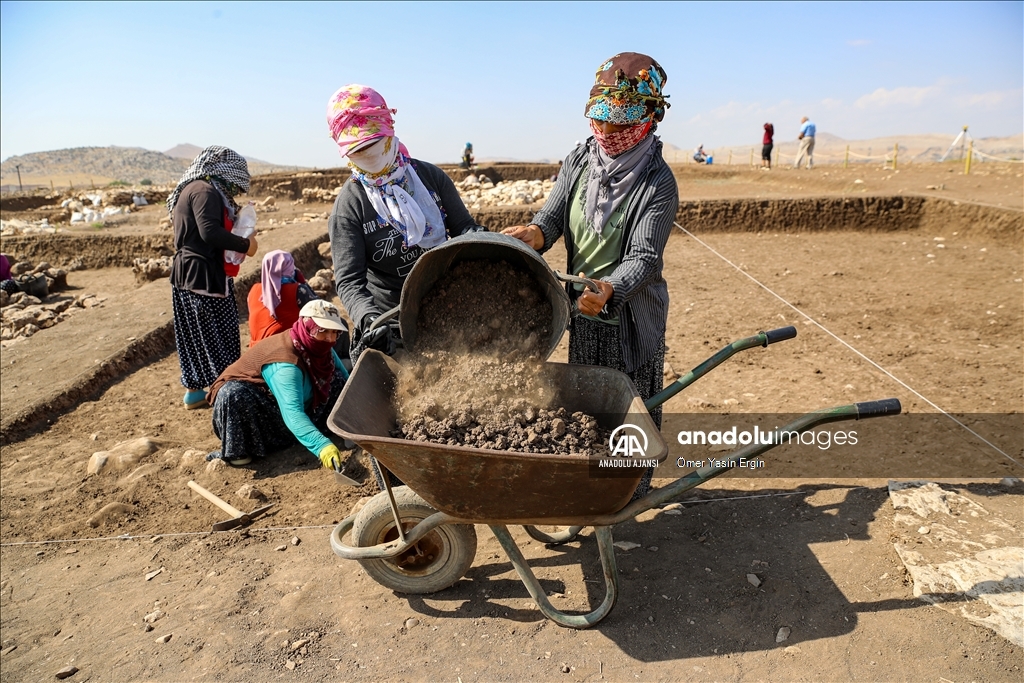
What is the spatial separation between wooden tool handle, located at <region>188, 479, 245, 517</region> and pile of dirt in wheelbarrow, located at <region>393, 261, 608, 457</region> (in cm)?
156

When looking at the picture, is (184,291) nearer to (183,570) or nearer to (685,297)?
(183,570)

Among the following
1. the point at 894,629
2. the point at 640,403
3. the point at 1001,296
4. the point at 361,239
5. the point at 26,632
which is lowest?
the point at 26,632

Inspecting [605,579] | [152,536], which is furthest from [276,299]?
[605,579]

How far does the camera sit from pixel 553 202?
2.88 metres

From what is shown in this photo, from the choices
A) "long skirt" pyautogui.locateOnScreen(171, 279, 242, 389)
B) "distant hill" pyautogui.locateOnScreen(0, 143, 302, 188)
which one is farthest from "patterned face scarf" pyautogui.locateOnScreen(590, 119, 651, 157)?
"distant hill" pyautogui.locateOnScreen(0, 143, 302, 188)

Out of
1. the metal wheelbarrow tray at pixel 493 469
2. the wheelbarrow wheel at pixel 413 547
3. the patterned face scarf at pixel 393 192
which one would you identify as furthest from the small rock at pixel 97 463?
the patterned face scarf at pixel 393 192

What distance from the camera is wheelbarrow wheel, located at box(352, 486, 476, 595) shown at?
8.95 feet

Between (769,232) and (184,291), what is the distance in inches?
339

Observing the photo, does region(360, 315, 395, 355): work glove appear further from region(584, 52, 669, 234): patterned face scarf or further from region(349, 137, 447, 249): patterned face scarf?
region(584, 52, 669, 234): patterned face scarf

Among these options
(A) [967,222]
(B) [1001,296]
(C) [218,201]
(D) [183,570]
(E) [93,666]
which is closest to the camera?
(E) [93,666]

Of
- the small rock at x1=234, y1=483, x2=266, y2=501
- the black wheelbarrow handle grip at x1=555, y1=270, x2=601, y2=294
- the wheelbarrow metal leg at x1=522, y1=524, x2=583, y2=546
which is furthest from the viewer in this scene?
the small rock at x1=234, y1=483, x2=266, y2=501

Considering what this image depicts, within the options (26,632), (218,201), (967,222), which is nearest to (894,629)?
(26,632)

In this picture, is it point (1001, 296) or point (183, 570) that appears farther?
point (1001, 296)

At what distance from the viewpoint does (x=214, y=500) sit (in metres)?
3.71
